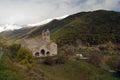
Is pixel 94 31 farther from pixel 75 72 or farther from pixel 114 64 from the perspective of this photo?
pixel 75 72

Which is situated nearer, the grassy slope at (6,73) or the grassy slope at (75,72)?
the grassy slope at (6,73)

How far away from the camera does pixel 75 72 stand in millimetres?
79375

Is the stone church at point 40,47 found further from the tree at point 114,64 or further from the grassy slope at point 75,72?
the tree at point 114,64

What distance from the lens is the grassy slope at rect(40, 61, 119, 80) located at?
76.2 meters

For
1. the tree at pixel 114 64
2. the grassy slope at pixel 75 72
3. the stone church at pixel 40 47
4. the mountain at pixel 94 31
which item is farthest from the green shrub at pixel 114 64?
the mountain at pixel 94 31

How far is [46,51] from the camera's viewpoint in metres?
98.5

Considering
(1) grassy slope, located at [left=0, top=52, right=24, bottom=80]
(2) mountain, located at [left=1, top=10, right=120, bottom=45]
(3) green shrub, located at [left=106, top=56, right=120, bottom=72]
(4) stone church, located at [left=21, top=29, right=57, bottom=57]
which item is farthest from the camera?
(2) mountain, located at [left=1, top=10, right=120, bottom=45]

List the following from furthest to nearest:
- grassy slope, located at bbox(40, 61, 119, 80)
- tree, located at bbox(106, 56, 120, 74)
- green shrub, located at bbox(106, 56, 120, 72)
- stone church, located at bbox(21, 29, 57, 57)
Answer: stone church, located at bbox(21, 29, 57, 57)
green shrub, located at bbox(106, 56, 120, 72)
tree, located at bbox(106, 56, 120, 74)
grassy slope, located at bbox(40, 61, 119, 80)

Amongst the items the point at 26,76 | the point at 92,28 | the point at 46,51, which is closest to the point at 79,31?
the point at 92,28

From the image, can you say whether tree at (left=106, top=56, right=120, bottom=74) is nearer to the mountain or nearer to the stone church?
the stone church

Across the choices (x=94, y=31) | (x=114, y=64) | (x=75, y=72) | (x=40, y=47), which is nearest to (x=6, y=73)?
(x=75, y=72)

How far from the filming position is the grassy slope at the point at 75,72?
7625 centimetres

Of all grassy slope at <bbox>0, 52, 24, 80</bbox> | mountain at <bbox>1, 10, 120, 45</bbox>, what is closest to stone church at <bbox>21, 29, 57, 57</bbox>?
grassy slope at <bbox>0, 52, 24, 80</bbox>

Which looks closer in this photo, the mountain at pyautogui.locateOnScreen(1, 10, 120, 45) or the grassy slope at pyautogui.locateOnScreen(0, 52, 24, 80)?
the grassy slope at pyautogui.locateOnScreen(0, 52, 24, 80)
